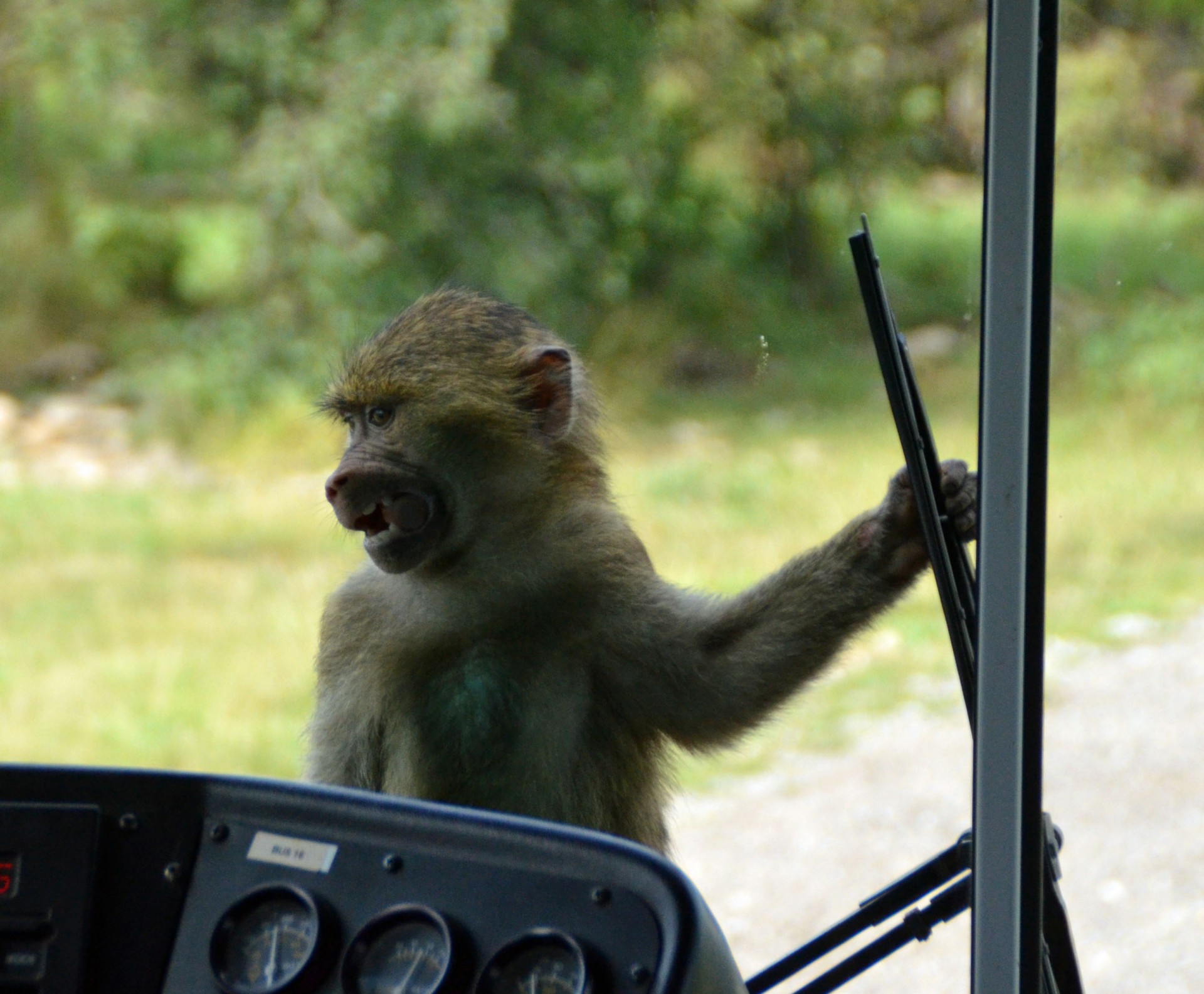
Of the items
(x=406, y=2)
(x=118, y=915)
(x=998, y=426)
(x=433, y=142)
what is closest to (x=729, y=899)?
(x=118, y=915)

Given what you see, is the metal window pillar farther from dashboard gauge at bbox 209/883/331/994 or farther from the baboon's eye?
the baboon's eye

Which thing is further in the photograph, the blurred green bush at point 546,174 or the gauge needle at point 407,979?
the blurred green bush at point 546,174

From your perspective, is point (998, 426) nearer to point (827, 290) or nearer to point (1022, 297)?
point (1022, 297)

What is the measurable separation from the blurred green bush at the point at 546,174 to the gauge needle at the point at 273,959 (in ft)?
2.66

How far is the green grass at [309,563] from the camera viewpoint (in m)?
2.08

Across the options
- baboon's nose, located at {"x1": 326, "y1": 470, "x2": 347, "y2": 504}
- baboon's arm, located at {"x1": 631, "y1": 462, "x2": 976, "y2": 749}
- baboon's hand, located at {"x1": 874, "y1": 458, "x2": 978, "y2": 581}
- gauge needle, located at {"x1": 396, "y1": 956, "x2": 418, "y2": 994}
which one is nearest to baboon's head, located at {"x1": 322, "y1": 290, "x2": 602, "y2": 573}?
baboon's nose, located at {"x1": 326, "y1": 470, "x2": 347, "y2": 504}

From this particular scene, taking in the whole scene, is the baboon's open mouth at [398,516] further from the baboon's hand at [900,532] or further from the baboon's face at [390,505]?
the baboon's hand at [900,532]

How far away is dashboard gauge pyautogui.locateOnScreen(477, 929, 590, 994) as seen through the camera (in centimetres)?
115

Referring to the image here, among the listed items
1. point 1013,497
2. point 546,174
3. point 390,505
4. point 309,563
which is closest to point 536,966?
point 1013,497

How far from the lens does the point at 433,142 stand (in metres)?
4.13

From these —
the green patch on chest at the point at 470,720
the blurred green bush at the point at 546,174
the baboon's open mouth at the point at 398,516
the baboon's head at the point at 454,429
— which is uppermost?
the blurred green bush at the point at 546,174

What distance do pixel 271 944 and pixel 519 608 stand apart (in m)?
0.62

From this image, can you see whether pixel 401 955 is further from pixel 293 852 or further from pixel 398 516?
pixel 398 516

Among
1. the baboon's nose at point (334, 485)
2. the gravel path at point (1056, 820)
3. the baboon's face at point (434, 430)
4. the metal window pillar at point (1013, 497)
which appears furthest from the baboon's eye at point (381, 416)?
the metal window pillar at point (1013, 497)
